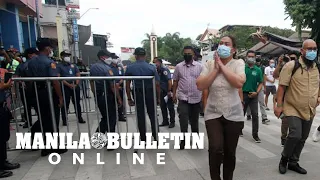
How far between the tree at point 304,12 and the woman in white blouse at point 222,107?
18.3 meters

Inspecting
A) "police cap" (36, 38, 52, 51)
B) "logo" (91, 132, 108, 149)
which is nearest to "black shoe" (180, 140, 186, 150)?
"logo" (91, 132, 108, 149)

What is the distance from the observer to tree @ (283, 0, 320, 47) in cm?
1772

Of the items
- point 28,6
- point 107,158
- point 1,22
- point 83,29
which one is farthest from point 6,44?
point 83,29

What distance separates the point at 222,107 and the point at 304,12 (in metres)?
18.8

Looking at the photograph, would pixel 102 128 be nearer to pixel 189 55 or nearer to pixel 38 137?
pixel 38 137

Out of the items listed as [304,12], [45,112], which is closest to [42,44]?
[45,112]

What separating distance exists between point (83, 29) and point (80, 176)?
97.3ft

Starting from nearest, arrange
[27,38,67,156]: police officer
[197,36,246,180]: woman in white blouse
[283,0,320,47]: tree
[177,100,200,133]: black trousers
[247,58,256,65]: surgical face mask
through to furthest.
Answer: [197,36,246,180]: woman in white blouse < [27,38,67,156]: police officer < [177,100,200,133]: black trousers < [247,58,256,65]: surgical face mask < [283,0,320,47]: tree

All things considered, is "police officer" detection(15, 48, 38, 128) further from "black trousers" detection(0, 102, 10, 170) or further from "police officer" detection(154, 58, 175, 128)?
"police officer" detection(154, 58, 175, 128)

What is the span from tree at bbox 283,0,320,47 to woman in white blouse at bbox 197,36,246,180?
1828 cm

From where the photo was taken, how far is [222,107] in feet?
A: 9.09

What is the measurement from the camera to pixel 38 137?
14.2 feet

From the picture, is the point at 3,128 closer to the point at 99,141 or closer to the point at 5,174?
the point at 5,174

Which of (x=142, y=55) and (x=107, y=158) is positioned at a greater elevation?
Answer: (x=142, y=55)
